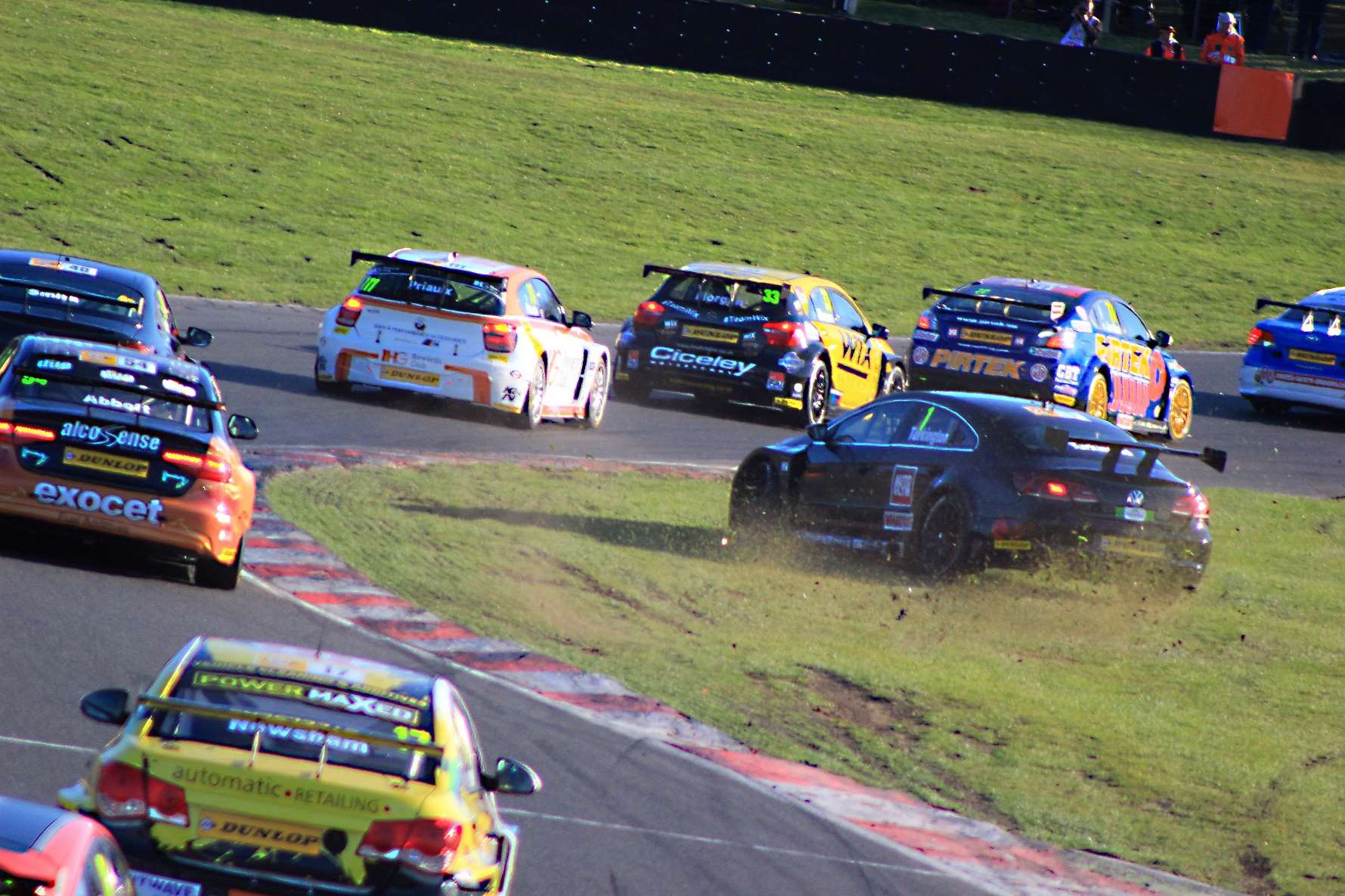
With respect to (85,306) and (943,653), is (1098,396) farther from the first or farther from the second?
(85,306)

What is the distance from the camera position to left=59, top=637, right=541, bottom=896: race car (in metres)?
5.43

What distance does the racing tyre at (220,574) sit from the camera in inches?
424

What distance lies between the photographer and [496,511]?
46.0 ft

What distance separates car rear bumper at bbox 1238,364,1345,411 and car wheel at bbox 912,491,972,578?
11.5 m

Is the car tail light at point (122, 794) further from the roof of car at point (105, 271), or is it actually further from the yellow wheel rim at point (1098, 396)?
the yellow wheel rim at point (1098, 396)

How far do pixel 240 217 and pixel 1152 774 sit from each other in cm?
2007

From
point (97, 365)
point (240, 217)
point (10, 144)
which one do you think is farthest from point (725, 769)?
point (10, 144)

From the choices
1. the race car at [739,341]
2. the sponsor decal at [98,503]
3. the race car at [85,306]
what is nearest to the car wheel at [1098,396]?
the race car at [739,341]

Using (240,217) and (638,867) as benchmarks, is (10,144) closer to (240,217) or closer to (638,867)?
(240,217)

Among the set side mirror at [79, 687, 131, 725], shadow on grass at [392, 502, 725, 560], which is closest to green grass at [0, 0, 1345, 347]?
shadow on grass at [392, 502, 725, 560]

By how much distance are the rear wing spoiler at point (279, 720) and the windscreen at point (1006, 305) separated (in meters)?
15.2

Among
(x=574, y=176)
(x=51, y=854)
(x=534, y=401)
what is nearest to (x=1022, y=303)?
(x=534, y=401)

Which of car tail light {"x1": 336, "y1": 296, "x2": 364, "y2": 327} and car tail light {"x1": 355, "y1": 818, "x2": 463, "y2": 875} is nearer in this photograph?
car tail light {"x1": 355, "y1": 818, "x2": 463, "y2": 875}

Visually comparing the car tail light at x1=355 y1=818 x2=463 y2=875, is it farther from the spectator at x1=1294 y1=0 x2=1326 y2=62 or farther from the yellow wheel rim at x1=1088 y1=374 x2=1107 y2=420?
the spectator at x1=1294 y1=0 x2=1326 y2=62
